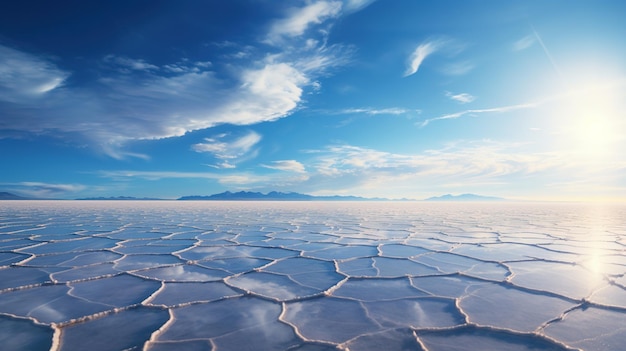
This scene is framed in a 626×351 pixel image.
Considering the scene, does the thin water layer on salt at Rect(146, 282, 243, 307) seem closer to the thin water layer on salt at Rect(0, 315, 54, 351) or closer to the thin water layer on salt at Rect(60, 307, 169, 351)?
the thin water layer on salt at Rect(60, 307, 169, 351)

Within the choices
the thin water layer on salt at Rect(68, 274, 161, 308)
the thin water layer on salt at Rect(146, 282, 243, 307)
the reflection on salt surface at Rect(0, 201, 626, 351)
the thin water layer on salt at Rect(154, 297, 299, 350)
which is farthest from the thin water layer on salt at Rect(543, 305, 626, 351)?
the thin water layer on salt at Rect(68, 274, 161, 308)

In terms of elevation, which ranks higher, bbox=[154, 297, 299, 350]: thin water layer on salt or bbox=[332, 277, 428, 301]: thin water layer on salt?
bbox=[332, 277, 428, 301]: thin water layer on salt

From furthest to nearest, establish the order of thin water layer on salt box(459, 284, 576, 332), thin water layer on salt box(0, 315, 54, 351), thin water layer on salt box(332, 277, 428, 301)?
1. thin water layer on salt box(332, 277, 428, 301)
2. thin water layer on salt box(459, 284, 576, 332)
3. thin water layer on salt box(0, 315, 54, 351)

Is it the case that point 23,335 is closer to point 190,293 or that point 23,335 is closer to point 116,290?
point 116,290

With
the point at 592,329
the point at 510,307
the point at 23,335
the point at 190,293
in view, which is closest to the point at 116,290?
the point at 190,293

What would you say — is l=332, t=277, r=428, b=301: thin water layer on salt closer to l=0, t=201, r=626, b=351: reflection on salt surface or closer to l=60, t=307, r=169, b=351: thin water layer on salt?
l=0, t=201, r=626, b=351: reflection on salt surface

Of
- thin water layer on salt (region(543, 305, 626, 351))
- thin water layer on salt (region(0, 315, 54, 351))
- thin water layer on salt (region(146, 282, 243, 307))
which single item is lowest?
thin water layer on salt (region(0, 315, 54, 351))

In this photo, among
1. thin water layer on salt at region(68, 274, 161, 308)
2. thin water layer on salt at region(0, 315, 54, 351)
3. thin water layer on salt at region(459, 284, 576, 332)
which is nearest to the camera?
thin water layer on salt at region(0, 315, 54, 351)

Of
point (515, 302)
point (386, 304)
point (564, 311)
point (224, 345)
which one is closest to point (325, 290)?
point (386, 304)

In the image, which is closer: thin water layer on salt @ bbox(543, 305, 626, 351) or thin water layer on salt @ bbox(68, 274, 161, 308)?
thin water layer on salt @ bbox(543, 305, 626, 351)

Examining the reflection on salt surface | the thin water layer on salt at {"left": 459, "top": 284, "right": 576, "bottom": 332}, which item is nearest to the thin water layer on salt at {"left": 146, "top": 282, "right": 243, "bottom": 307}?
the reflection on salt surface

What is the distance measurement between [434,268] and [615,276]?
136cm

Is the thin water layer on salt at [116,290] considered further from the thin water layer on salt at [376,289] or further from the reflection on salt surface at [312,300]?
the thin water layer on salt at [376,289]

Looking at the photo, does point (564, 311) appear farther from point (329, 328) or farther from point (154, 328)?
point (154, 328)
